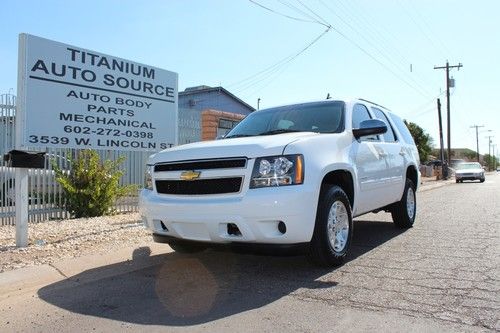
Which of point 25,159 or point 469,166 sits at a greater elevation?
point 469,166

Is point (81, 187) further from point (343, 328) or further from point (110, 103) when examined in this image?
point (343, 328)

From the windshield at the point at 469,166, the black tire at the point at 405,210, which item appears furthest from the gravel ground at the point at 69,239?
the windshield at the point at 469,166

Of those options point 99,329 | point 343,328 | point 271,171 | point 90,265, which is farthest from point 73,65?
point 343,328

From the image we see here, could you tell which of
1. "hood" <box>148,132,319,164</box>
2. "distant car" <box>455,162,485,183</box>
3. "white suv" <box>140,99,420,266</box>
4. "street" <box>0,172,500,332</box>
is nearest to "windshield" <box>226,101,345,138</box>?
"white suv" <box>140,99,420,266</box>

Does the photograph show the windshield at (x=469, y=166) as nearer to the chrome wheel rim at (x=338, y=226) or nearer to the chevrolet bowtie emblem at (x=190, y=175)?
the chrome wheel rim at (x=338, y=226)

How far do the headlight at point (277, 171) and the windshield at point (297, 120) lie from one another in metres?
1.24

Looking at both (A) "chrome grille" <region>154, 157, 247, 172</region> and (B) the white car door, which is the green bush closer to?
(A) "chrome grille" <region>154, 157, 247, 172</region>

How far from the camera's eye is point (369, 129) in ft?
18.7

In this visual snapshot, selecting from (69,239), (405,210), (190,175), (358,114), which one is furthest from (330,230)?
(69,239)

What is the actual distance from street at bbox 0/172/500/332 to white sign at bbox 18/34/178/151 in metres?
2.46

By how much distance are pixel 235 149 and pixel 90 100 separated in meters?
3.82

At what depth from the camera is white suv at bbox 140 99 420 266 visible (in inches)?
175

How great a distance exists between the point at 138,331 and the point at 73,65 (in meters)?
4.97

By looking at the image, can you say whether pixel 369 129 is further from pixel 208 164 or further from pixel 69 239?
pixel 69 239
